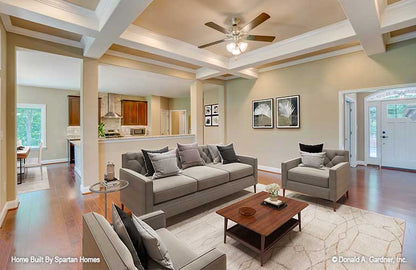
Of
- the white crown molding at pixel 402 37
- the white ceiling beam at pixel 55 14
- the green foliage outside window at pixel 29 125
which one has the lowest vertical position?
the green foliage outside window at pixel 29 125

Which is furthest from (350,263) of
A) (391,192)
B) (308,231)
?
(391,192)

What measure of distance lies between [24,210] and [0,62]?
2.21 metres

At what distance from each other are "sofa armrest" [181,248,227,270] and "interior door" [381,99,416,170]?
6.93 metres

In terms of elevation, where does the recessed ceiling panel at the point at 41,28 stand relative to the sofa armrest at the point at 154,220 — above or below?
above

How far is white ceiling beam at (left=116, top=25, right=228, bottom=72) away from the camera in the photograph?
3.21m

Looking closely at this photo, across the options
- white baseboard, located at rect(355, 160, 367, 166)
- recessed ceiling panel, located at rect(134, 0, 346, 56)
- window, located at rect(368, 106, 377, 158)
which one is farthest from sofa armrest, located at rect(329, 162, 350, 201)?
window, located at rect(368, 106, 377, 158)

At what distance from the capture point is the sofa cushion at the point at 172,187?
2.50m

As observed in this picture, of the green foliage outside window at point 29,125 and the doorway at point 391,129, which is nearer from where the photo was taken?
the doorway at point 391,129

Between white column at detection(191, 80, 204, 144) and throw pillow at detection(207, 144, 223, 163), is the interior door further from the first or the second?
white column at detection(191, 80, 204, 144)

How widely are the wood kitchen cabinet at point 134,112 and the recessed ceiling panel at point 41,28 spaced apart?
5432mm

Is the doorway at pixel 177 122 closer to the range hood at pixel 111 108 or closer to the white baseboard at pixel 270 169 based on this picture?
the range hood at pixel 111 108

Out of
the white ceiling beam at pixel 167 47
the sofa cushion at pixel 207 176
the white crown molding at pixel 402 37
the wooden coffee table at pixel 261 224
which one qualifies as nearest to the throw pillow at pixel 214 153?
the sofa cushion at pixel 207 176

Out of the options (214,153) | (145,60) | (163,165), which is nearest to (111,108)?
(145,60)

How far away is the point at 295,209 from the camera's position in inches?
89.7
